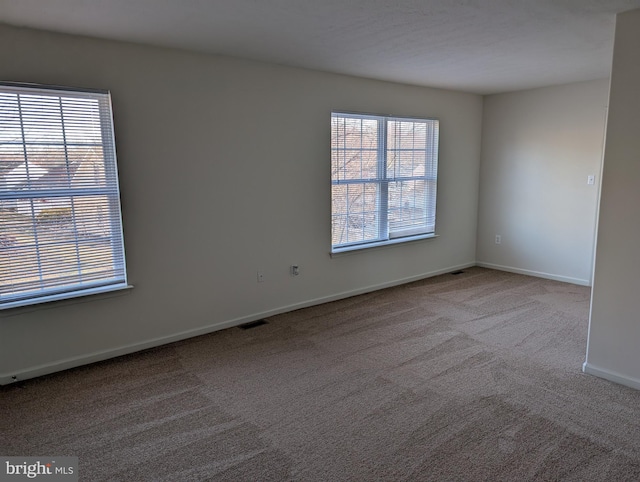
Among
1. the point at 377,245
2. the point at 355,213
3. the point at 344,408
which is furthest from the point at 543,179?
the point at 344,408

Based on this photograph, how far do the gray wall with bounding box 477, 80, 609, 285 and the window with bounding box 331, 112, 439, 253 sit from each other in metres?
1.01

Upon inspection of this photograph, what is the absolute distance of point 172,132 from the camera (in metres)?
3.30

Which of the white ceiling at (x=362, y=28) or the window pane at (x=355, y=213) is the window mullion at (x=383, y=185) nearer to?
→ the window pane at (x=355, y=213)

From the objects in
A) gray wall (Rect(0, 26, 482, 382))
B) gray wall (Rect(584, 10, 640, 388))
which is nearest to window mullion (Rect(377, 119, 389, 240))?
gray wall (Rect(0, 26, 482, 382))

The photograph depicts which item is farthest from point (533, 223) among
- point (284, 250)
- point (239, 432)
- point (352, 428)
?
point (239, 432)

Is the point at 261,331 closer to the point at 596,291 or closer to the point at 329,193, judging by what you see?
the point at 329,193

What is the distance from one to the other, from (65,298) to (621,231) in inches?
146

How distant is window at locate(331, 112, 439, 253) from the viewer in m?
4.43

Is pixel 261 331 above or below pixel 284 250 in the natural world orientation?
below

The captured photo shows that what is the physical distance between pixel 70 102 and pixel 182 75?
83 cm

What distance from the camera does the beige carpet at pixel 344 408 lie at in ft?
6.72

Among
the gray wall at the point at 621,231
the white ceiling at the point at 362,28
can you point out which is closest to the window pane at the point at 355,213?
the white ceiling at the point at 362,28

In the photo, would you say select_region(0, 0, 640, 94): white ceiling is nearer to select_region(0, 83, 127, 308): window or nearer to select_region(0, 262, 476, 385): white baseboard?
select_region(0, 83, 127, 308): window

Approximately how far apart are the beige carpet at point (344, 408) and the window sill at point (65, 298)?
0.50 m
